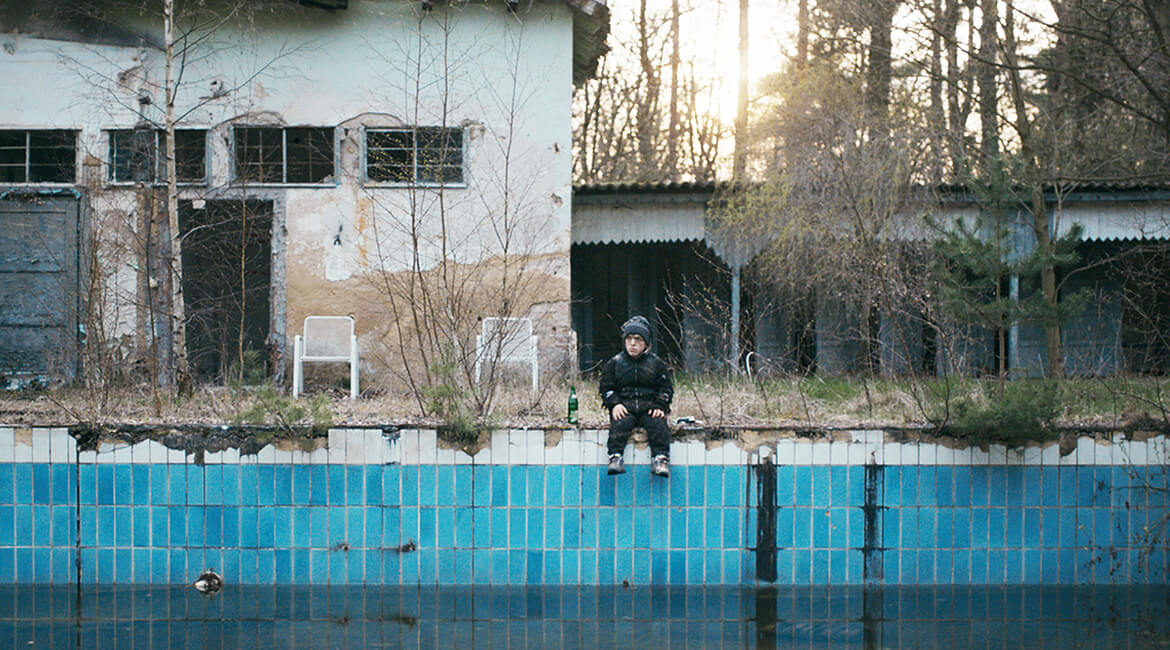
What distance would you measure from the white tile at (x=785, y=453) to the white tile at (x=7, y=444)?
4905 mm

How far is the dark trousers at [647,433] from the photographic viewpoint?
659cm

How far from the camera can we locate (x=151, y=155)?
12.5 m

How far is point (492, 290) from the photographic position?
1259 centimetres

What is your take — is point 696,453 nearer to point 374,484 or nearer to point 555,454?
point 555,454

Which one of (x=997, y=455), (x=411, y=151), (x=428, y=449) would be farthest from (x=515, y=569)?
(x=411, y=151)

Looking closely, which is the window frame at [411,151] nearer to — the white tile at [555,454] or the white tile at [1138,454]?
the white tile at [555,454]

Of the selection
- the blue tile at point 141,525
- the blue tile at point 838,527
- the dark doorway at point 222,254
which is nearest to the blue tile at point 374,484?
the blue tile at point 141,525

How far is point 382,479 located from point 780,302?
9373mm

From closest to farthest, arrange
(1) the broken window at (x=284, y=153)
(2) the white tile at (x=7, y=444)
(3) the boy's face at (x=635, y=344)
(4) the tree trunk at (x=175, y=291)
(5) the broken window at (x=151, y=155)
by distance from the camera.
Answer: (2) the white tile at (x=7, y=444), (3) the boy's face at (x=635, y=344), (4) the tree trunk at (x=175, y=291), (5) the broken window at (x=151, y=155), (1) the broken window at (x=284, y=153)

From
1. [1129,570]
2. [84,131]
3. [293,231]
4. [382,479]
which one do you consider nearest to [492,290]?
[293,231]

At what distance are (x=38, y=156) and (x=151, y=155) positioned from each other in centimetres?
139

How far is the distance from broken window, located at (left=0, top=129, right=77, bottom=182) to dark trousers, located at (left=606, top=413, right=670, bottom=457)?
8.99 metres

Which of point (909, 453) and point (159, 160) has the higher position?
point (159, 160)

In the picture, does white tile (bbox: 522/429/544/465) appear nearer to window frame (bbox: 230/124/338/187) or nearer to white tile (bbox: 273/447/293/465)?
white tile (bbox: 273/447/293/465)
